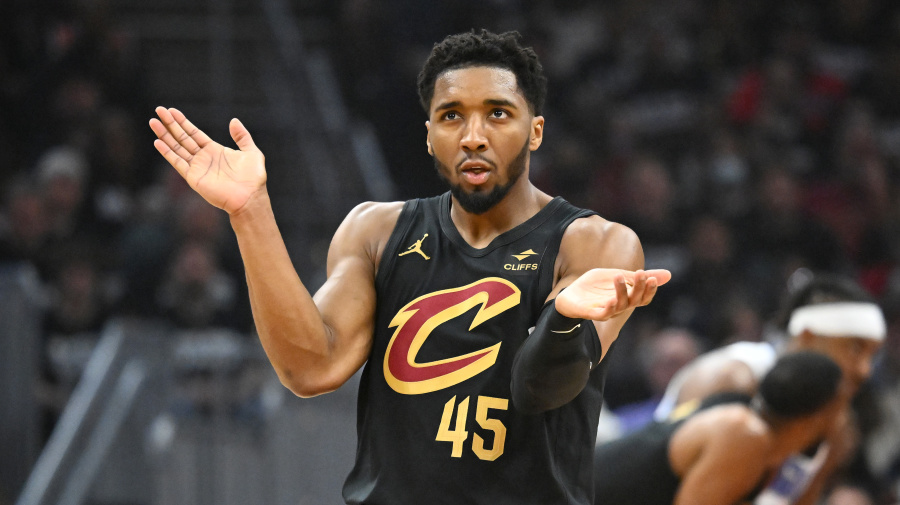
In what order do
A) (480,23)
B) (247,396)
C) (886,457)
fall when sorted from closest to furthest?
(247,396), (886,457), (480,23)

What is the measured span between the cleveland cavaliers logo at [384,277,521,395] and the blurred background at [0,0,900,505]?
2811 mm

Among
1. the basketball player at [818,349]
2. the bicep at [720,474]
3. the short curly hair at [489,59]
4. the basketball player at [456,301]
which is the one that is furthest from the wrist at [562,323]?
the basketball player at [818,349]

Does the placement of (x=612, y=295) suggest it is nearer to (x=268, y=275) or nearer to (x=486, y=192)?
(x=486, y=192)

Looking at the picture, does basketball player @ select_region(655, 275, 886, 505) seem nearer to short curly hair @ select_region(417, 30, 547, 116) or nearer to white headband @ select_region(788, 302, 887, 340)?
white headband @ select_region(788, 302, 887, 340)

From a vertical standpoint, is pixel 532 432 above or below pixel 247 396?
above

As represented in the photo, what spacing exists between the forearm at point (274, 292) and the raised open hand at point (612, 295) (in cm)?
69

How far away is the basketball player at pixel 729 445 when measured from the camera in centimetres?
424

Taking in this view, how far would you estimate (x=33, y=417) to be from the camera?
→ 214 inches

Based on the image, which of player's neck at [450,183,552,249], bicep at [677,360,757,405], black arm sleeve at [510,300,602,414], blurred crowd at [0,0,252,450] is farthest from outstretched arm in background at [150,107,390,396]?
blurred crowd at [0,0,252,450]

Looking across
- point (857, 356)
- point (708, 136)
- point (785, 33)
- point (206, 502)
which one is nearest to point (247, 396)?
point (206, 502)

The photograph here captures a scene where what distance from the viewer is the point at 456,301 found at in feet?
9.50

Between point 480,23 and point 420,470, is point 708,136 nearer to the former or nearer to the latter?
point 480,23

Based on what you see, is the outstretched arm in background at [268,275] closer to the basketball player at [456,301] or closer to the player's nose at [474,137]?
the basketball player at [456,301]

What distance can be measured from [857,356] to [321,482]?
2957 millimetres
